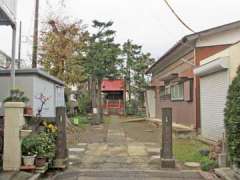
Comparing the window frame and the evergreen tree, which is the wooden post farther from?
the evergreen tree

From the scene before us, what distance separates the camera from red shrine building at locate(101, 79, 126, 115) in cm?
5185

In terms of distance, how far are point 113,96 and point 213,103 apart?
131ft

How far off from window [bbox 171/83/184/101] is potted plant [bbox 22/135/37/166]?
47.9 ft

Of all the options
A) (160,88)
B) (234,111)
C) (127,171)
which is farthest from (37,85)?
(160,88)

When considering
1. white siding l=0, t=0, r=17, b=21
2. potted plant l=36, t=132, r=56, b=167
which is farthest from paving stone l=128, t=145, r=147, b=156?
white siding l=0, t=0, r=17, b=21

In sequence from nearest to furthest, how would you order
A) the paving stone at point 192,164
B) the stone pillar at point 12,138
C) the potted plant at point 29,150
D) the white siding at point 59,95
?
the stone pillar at point 12,138, the potted plant at point 29,150, the paving stone at point 192,164, the white siding at point 59,95

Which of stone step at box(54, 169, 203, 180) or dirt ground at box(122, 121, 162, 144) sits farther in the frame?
dirt ground at box(122, 121, 162, 144)

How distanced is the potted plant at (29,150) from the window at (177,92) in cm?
1460

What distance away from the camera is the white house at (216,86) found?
47.9 ft

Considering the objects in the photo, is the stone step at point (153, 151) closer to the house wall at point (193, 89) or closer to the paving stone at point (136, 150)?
the paving stone at point (136, 150)

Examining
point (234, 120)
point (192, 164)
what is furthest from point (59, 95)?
point (234, 120)

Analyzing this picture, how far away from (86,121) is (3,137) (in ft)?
72.9

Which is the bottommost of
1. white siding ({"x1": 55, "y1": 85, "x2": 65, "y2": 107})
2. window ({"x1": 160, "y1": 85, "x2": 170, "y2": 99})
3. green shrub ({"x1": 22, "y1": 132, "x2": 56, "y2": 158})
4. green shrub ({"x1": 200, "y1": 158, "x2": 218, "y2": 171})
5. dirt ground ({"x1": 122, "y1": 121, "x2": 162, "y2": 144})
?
green shrub ({"x1": 200, "y1": 158, "x2": 218, "y2": 171})

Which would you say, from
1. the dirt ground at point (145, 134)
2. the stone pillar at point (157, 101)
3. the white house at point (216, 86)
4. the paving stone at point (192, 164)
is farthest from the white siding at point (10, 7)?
the stone pillar at point (157, 101)
